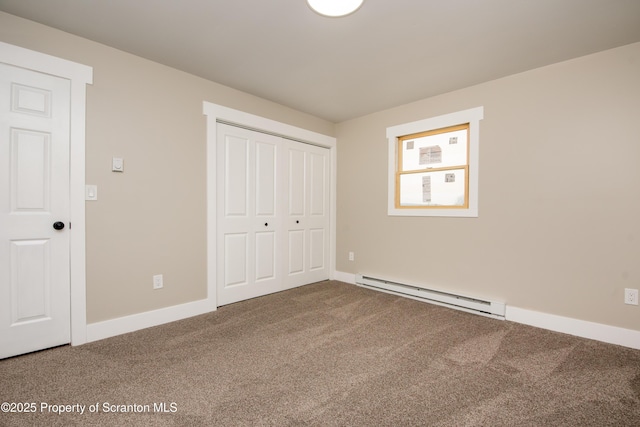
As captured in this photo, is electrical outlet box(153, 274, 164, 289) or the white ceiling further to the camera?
electrical outlet box(153, 274, 164, 289)

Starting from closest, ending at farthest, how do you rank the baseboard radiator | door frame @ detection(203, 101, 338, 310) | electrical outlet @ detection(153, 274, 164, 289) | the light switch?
the light switch → electrical outlet @ detection(153, 274, 164, 289) → the baseboard radiator → door frame @ detection(203, 101, 338, 310)

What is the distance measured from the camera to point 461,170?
3268mm

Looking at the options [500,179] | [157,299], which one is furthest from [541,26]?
[157,299]

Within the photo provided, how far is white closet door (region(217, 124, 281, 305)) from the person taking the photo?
3221 millimetres

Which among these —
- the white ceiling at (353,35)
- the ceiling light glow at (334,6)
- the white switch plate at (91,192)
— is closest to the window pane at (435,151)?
the white ceiling at (353,35)

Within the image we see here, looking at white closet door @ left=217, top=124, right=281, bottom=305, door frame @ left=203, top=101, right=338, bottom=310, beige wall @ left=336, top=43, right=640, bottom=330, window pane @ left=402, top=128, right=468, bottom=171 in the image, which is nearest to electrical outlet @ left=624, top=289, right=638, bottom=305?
beige wall @ left=336, top=43, right=640, bottom=330

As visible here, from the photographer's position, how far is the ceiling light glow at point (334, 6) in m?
1.66

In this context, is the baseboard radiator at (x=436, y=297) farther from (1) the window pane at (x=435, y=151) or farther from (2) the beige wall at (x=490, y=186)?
(1) the window pane at (x=435, y=151)

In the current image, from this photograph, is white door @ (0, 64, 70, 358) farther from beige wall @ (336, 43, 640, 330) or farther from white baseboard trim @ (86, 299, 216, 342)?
beige wall @ (336, 43, 640, 330)

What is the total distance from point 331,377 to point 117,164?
7.99 feet

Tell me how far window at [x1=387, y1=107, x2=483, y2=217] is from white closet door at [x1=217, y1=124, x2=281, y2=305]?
63.2 inches

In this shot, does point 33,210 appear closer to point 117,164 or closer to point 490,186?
point 117,164

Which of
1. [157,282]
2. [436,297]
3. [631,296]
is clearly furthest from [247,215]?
[631,296]

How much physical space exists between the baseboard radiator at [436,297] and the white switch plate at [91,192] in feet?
10.4
